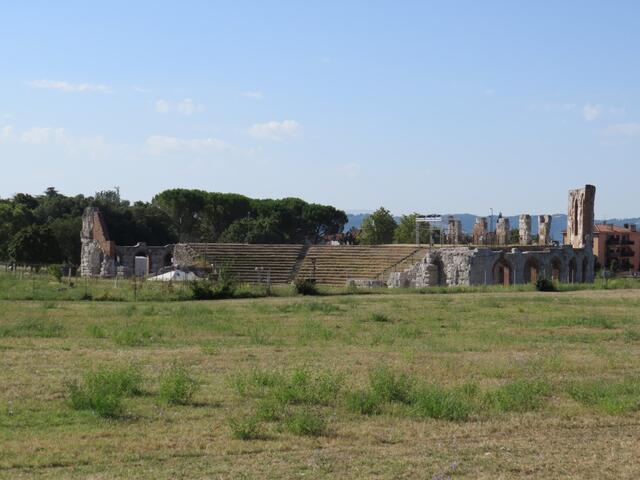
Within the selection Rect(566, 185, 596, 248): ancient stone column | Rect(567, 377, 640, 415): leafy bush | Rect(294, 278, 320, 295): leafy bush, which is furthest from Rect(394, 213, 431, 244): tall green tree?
Rect(567, 377, 640, 415): leafy bush

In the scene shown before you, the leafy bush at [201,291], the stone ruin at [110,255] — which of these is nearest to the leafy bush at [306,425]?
the leafy bush at [201,291]

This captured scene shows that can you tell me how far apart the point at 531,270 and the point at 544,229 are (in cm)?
885

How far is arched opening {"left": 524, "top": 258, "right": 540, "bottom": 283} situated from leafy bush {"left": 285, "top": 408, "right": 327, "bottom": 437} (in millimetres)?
43217

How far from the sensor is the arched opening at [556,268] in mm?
55031

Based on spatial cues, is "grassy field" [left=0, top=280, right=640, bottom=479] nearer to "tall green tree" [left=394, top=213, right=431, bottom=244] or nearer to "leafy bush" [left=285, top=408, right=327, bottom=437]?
"leafy bush" [left=285, top=408, right=327, bottom=437]

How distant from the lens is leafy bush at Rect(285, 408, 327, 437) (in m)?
10.4

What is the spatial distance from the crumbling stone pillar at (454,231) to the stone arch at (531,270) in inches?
292

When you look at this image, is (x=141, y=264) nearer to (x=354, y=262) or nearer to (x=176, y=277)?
(x=176, y=277)

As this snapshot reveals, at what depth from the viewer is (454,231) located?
2438 inches

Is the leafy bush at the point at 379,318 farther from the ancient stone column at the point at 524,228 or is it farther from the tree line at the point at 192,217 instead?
the tree line at the point at 192,217

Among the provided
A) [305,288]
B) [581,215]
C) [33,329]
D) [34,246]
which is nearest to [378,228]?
[581,215]

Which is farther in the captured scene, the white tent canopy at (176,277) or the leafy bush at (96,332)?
the white tent canopy at (176,277)

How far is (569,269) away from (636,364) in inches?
1646

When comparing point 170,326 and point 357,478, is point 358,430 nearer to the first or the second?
point 357,478
